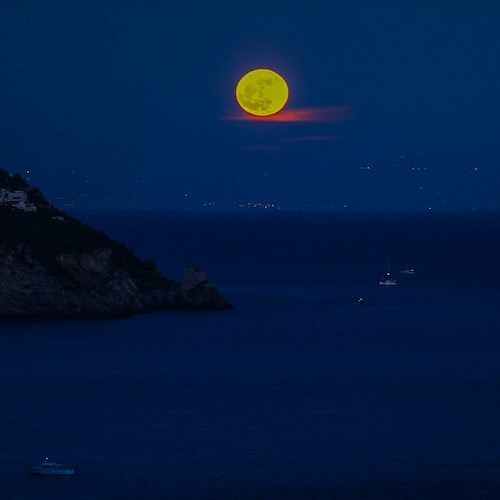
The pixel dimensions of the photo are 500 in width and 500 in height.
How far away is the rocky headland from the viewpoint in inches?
3438

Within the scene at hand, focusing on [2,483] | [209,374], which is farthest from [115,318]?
[2,483]

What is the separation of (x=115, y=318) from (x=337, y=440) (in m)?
39.3

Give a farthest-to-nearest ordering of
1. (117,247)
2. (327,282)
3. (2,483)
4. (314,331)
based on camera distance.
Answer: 1. (327,282)
2. (117,247)
3. (314,331)
4. (2,483)

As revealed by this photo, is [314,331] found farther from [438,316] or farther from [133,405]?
[133,405]

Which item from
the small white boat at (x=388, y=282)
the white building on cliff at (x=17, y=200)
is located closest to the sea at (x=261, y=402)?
the small white boat at (x=388, y=282)

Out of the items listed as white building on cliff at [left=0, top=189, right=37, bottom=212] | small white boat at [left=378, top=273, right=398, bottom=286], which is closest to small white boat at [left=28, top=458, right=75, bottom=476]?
white building on cliff at [left=0, top=189, right=37, bottom=212]

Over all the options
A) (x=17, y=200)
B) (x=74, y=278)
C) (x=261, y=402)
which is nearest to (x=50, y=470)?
(x=261, y=402)

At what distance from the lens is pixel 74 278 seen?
8969 centimetres

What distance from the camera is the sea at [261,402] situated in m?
45.2

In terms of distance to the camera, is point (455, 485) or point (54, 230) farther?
point (54, 230)

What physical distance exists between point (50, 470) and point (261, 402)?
16.6 metres

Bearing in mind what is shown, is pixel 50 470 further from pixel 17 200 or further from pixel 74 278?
pixel 17 200

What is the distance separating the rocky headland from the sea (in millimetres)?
1989

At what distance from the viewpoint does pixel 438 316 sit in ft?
317
